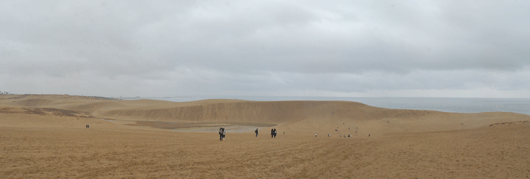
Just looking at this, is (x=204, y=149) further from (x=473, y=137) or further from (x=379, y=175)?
(x=473, y=137)

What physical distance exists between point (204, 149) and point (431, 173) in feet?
38.1

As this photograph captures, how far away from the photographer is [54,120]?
32.1 m

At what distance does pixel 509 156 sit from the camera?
12062mm

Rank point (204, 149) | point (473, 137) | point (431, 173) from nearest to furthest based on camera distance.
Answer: point (431, 173)
point (204, 149)
point (473, 137)

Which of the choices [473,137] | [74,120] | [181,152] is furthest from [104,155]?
[74,120]

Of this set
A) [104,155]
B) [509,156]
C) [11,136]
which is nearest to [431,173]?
[509,156]

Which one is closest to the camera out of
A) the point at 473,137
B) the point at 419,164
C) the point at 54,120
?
the point at 419,164

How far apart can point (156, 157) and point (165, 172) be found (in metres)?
2.92

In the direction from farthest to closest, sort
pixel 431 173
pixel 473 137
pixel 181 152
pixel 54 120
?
pixel 54 120
pixel 473 137
pixel 181 152
pixel 431 173

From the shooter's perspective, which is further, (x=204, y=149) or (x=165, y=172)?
(x=204, y=149)

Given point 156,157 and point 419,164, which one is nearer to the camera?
point 419,164

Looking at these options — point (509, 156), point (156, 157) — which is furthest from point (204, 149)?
point (509, 156)

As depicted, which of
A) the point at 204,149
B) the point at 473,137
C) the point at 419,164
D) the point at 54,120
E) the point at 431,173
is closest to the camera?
the point at 431,173

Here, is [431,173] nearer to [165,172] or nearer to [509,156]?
[509,156]
